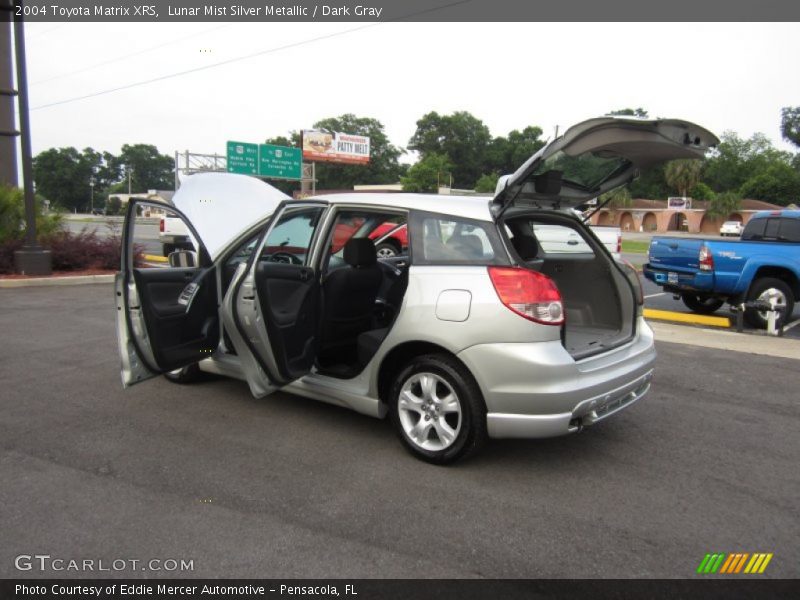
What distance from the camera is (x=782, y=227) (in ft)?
29.4

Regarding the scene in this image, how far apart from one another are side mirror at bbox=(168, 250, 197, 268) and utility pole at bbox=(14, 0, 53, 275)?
870 centimetres

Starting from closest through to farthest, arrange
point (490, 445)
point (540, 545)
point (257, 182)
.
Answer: point (540, 545)
point (490, 445)
point (257, 182)

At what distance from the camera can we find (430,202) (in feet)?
12.9

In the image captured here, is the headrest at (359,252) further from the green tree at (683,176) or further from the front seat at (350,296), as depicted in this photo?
the green tree at (683,176)

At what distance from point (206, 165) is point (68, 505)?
41.5 metres

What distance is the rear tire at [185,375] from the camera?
531 centimetres

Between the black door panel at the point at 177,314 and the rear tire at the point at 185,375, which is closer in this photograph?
the black door panel at the point at 177,314

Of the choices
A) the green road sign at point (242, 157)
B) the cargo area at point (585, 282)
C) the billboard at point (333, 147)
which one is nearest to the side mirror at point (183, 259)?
the cargo area at point (585, 282)

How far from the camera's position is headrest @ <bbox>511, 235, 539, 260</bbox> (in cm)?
466

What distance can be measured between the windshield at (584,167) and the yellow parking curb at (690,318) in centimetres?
572

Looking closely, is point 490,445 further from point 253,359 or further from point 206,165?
point 206,165

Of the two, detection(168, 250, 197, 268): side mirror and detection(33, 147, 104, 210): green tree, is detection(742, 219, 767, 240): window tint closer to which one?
detection(168, 250, 197, 268): side mirror
